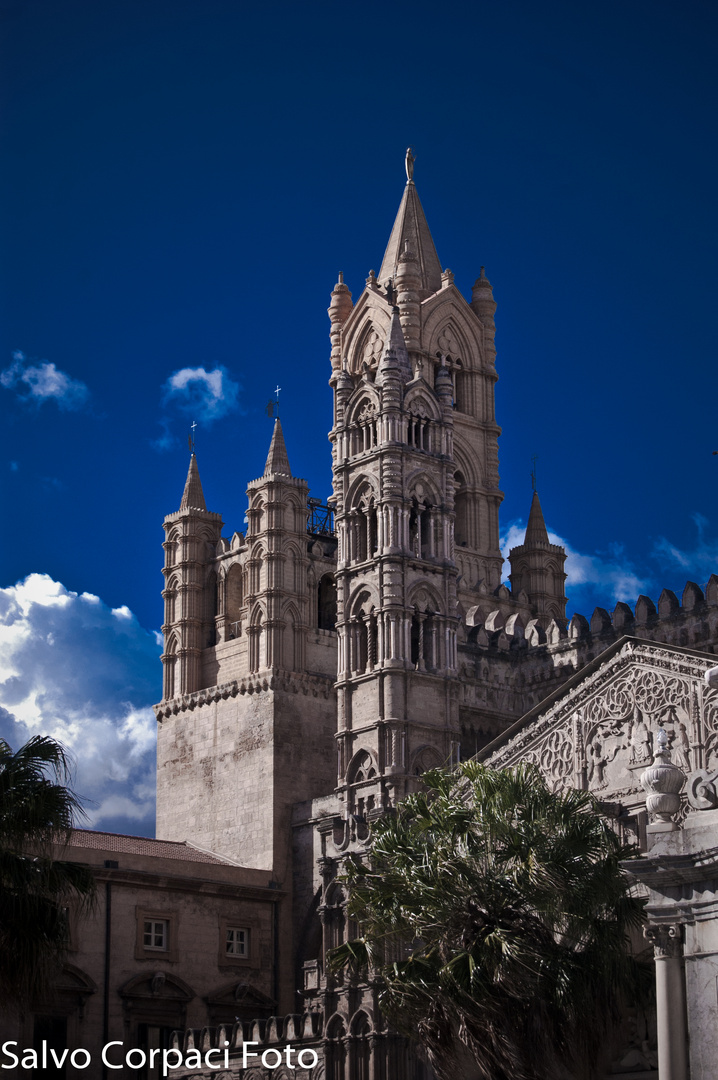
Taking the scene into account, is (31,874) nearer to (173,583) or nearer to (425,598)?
(425,598)

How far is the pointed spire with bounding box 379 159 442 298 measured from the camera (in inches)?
2800

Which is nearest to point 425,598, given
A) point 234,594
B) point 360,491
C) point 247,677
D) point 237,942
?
point 360,491

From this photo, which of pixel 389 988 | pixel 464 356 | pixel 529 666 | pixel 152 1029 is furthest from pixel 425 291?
pixel 389 988

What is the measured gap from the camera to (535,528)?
7138cm

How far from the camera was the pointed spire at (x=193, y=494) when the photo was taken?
67.0m

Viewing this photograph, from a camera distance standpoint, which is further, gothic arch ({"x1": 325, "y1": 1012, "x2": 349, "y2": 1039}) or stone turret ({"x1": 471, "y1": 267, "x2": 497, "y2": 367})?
stone turret ({"x1": 471, "y1": 267, "x2": 497, "y2": 367})

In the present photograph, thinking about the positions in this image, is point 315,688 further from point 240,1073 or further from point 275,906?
point 240,1073

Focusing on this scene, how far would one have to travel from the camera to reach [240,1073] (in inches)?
1674

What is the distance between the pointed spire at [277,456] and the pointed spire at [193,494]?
455cm

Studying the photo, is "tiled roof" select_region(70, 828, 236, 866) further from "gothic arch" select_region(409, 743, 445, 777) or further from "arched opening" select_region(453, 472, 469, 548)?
"arched opening" select_region(453, 472, 469, 548)

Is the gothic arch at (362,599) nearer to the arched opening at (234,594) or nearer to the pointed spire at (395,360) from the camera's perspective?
the pointed spire at (395,360)

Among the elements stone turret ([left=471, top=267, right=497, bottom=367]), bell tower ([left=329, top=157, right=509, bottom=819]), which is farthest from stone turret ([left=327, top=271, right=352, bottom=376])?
bell tower ([left=329, top=157, right=509, bottom=819])

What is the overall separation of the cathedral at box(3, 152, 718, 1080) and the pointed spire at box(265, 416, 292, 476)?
15 centimetres

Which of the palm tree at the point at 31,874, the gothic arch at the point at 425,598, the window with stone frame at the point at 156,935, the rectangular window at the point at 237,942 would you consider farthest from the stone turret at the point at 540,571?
the palm tree at the point at 31,874
